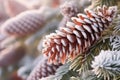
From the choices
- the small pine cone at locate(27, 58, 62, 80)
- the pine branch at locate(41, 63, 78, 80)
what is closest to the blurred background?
the small pine cone at locate(27, 58, 62, 80)

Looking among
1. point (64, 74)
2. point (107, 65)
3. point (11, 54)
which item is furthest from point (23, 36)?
point (107, 65)

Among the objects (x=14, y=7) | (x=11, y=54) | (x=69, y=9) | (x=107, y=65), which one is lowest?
(x=107, y=65)

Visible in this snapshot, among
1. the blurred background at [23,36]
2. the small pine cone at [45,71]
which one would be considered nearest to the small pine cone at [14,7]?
the blurred background at [23,36]

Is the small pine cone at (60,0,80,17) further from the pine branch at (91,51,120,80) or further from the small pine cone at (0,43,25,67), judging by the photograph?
the small pine cone at (0,43,25,67)

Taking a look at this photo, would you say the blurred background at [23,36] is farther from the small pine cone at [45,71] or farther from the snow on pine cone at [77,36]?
the snow on pine cone at [77,36]

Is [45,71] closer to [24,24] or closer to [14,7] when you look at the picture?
[24,24]

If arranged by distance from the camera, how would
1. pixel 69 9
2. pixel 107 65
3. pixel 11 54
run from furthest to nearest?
pixel 11 54 → pixel 69 9 → pixel 107 65
